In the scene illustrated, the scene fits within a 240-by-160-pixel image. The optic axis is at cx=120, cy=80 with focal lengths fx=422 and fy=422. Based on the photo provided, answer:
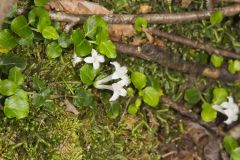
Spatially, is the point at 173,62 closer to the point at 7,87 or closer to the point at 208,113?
the point at 208,113

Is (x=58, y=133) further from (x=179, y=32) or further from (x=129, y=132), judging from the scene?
(x=179, y=32)

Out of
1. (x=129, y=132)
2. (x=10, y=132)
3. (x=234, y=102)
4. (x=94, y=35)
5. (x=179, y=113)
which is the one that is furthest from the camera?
(x=234, y=102)

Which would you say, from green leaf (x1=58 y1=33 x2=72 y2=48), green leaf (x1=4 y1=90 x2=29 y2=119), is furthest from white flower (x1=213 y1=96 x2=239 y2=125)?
green leaf (x1=4 y1=90 x2=29 y2=119)

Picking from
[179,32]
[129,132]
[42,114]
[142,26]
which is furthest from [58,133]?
[179,32]

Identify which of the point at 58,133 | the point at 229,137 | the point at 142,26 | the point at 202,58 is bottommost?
the point at 229,137

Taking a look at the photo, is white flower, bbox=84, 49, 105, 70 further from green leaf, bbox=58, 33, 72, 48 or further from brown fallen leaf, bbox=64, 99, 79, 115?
brown fallen leaf, bbox=64, 99, 79, 115

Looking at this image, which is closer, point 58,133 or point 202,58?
point 58,133

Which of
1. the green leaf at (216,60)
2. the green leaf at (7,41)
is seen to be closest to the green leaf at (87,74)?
the green leaf at (7,41)
